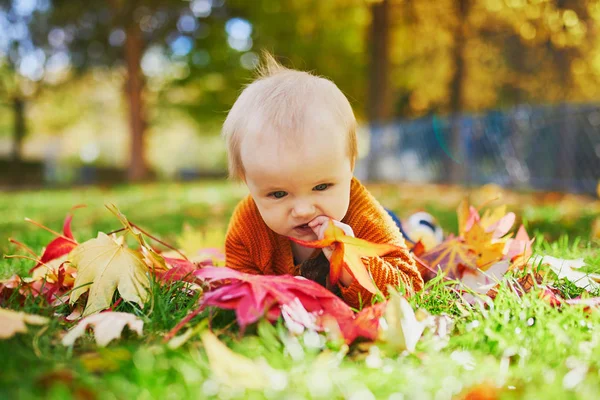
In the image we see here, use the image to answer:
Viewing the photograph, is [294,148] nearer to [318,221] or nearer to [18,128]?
[318,221]

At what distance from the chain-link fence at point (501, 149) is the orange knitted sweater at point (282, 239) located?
6.52m

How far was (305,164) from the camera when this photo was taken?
1.53 meters

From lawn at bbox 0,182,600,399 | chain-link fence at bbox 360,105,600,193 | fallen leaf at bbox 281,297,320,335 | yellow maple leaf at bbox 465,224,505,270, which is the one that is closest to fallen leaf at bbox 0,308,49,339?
lawn at bbox 0,182,600,399

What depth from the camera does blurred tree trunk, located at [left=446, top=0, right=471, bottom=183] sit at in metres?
10.4

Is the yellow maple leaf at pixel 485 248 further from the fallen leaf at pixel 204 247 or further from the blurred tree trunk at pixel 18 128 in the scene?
the blurred tree trunk at pixel 18 128

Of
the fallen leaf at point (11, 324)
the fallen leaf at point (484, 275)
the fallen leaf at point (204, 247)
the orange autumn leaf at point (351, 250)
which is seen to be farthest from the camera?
the fallen leaf at point (204, 247)

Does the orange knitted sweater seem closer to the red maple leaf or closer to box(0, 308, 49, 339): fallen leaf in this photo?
the red maple leaf

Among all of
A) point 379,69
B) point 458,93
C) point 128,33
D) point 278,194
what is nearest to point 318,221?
point 278,194

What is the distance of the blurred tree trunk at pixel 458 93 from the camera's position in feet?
34.0

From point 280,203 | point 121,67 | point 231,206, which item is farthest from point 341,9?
point 280,203

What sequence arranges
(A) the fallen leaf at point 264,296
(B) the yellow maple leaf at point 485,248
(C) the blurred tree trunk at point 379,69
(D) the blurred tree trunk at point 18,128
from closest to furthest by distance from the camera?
(A) the fallen leaf at point 264,296 → (B) the yellow maple leaf at point 485,248 → (C) the blurred tree trunk at point 379,69 → (D) the blurred tree trunk at point 18,128

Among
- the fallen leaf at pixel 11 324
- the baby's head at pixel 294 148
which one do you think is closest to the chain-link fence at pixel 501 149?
the baby's head at pixel 294 148

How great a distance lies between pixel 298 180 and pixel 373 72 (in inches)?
440

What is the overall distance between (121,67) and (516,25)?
11.5 meters
